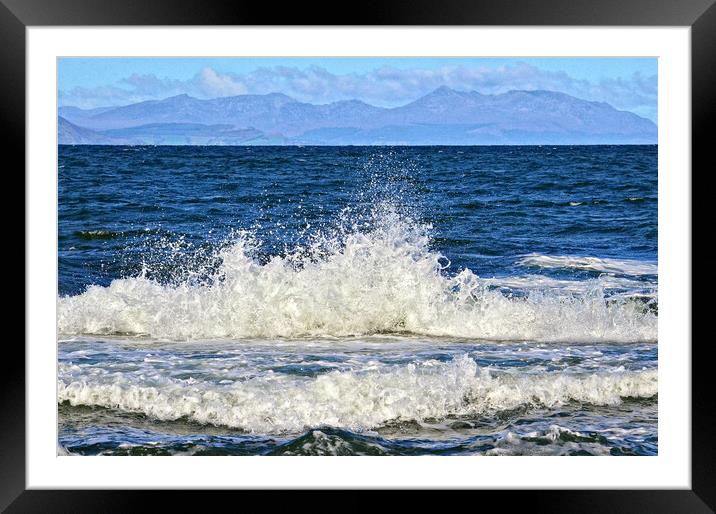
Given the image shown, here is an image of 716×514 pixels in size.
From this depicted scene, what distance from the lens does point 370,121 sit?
19578mm

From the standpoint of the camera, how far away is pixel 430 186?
15.8 m

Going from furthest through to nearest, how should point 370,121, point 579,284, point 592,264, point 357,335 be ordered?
point 370,121
point 592,264
point 579,284
point 357,335

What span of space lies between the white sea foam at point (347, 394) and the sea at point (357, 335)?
0.04ft

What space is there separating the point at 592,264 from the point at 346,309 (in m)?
4.86

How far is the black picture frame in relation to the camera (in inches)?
116

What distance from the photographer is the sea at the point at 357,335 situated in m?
4.02

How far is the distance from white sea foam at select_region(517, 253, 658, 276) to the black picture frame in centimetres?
677
